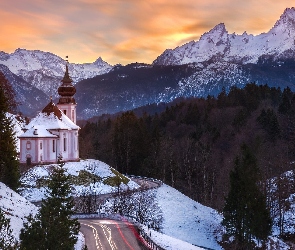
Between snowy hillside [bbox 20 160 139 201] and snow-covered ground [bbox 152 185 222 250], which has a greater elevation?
snowy hillside [bbox 20 160 139 201]

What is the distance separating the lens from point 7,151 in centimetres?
3678

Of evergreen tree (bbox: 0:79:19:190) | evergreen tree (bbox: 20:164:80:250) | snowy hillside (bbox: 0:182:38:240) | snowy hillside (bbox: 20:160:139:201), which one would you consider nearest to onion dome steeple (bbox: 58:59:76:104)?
snowy hillside (bbox: 20:160:139:201)

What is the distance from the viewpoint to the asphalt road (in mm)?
32188

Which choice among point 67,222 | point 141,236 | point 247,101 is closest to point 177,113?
point 247,101

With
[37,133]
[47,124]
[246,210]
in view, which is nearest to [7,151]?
[246,210]

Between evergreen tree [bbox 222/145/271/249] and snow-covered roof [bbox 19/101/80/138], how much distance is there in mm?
31250

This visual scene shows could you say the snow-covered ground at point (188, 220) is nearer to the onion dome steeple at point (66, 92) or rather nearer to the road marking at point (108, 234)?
the road marking at point (108, 234)

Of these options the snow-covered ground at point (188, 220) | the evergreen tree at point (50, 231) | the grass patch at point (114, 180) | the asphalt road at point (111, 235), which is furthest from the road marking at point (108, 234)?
the grass patch at point (114, 180)

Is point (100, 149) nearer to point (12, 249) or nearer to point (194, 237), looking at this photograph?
point (194, 237)

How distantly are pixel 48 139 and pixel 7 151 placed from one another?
94.0 feet

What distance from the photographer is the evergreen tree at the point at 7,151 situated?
35484 millimetres

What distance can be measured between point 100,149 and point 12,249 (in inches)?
3002

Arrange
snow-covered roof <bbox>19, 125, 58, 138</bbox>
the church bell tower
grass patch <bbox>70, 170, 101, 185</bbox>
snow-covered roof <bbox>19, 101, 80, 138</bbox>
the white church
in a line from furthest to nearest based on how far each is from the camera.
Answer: the church bell tower
snow-covered roof <bbox>19, 101, 80, 138</bbox>
snow-covered roof <bbox>19, 125, 58, 138</bbox>
the white church
grass patch <bbox>70, 170, 101, 185</bbox>

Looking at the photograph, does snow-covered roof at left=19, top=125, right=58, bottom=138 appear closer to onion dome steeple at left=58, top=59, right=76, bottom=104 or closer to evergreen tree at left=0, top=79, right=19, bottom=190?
onion dome steeple at left=58, top=59, right=76, bottom=104
